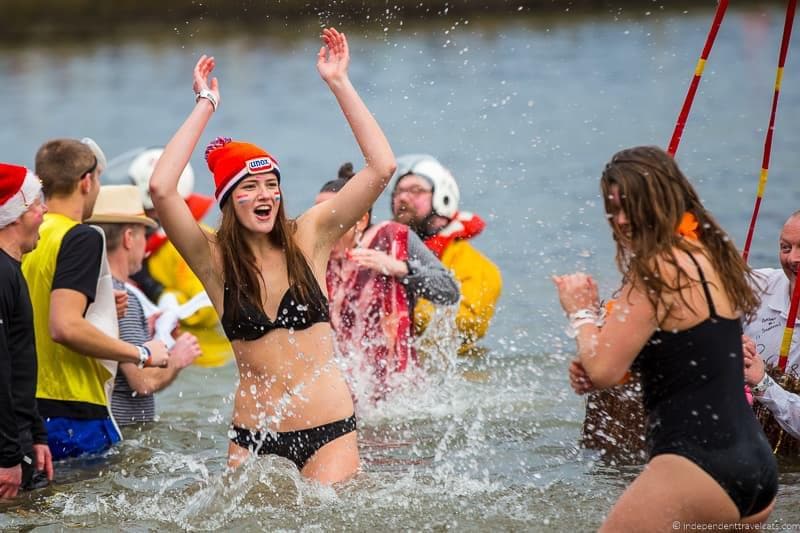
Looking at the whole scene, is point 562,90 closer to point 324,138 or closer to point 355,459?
point 324,138

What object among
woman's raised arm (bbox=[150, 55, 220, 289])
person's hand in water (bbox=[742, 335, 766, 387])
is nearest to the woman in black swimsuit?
person's hand in water (bbox=[742, 335, 766, 387])

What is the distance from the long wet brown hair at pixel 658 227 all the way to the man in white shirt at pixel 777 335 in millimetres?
1343

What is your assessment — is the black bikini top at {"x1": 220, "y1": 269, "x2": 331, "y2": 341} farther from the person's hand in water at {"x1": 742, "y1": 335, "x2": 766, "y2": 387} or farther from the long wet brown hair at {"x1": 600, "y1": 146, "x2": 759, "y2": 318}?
the person's hand in water at {"x1": 742, "y1": 335, "x2": 766, "y2": 387}

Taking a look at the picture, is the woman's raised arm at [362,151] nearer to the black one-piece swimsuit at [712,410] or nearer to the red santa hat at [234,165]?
the red santa hat at [234,165]

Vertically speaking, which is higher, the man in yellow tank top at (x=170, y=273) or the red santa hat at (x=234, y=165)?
the red santa hat at (x=234, y=165)

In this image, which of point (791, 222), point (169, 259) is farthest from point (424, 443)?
point (169, 259)

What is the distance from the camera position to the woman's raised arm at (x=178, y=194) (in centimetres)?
555

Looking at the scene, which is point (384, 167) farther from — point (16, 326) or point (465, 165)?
point (465, 165)

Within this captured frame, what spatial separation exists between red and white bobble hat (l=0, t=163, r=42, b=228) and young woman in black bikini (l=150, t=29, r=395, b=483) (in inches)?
33.3

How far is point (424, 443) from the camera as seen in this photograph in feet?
26.1

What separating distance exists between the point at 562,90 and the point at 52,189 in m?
22.0

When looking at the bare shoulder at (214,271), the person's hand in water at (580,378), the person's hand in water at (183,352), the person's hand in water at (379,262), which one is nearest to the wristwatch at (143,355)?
the person's hand in water at (183,352)

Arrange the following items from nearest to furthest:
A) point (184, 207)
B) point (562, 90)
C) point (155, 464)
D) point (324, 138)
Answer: point (184, 207), point (155, 464), point (324, 138), point (562, 90)

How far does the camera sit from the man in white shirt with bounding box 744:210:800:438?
20.0 ft
